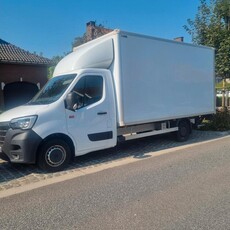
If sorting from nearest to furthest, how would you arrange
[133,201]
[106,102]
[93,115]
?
[133,201] < [93,115] < [106,102]

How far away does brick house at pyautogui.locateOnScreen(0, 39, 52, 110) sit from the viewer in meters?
18.7

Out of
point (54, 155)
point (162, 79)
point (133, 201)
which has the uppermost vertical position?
point (162, 79)

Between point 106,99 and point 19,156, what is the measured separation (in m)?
2.53

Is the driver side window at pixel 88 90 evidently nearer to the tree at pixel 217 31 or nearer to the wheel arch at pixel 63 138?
the wheel arch at pixel 63 138

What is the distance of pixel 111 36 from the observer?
297 inches

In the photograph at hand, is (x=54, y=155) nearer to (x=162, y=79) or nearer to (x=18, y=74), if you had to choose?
(x=162, y=79)

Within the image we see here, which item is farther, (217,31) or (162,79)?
(217,31)

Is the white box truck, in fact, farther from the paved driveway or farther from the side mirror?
the paved driveway

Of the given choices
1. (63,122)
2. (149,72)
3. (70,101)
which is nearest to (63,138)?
(63,122)

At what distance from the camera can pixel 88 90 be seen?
6996 mm

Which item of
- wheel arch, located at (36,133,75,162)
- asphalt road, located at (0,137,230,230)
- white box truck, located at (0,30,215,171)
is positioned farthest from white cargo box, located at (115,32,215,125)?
asphalt road, located at (0,137,230,230)

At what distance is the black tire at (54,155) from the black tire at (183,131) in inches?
172

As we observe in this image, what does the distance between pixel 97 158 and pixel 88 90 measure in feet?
6.17

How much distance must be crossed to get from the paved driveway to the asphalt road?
731 millimetres
